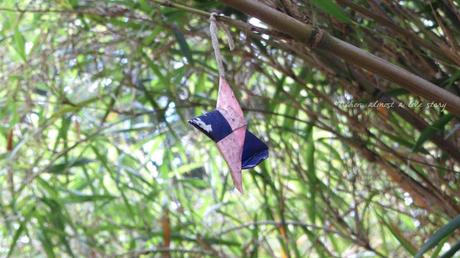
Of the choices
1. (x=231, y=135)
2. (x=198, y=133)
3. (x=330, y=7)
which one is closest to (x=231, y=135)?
(x=231, y=135)

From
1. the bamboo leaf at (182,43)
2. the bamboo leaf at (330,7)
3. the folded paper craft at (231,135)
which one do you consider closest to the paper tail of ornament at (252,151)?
the folded paper craft at (231,135)

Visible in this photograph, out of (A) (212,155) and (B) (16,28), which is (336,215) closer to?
(A) (212,155)

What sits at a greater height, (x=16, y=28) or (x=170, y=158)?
(x=16, y=28)

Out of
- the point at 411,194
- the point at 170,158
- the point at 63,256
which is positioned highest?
the point at 63,256

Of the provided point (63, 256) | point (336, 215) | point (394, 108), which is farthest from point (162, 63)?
point (63, 256)

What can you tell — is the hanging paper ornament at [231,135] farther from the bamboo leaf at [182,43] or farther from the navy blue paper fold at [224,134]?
the bamboo leaf at [182,43]

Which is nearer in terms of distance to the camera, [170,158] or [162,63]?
[162,63]

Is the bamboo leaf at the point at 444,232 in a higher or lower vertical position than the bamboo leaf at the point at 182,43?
lower

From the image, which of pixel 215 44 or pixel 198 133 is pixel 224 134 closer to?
pixel 215 44
